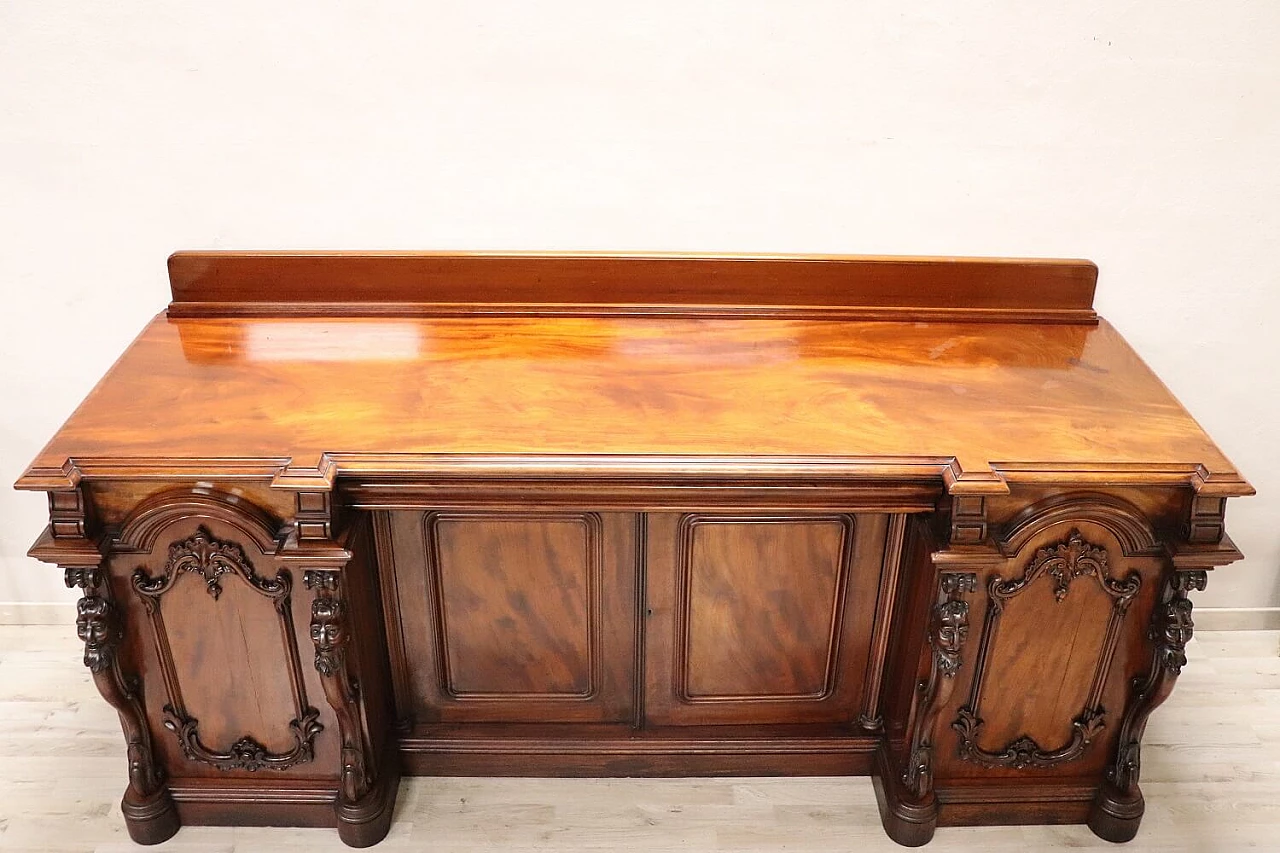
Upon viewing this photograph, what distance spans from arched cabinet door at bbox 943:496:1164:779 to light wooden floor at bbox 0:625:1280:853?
0.20 metres

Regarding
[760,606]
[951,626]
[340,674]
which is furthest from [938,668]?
[340,674]

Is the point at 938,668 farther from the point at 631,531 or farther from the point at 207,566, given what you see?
the point at 207,566

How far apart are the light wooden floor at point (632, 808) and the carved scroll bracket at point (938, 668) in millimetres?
181

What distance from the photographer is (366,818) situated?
1.88 meters

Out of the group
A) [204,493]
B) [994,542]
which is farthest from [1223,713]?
[204,493]

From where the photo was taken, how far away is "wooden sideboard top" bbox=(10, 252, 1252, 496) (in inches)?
61.2

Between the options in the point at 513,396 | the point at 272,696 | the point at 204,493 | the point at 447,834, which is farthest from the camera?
the point at 447,834

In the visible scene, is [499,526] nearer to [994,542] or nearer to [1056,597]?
[994,542]

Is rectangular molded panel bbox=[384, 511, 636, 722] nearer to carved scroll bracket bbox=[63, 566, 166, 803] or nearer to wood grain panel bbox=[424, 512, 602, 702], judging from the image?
wood grain panel bbox=[424, 512, 602, 702]

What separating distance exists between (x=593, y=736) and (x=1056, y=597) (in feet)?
Result: 2.95

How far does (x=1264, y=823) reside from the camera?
200cm

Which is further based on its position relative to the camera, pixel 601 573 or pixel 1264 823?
pixel 1264 823

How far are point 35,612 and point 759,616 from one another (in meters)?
1.73

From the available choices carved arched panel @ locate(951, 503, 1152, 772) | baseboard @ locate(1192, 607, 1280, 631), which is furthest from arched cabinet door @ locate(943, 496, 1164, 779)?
baseboard @ locate(1192, 607, 1280, 631)
